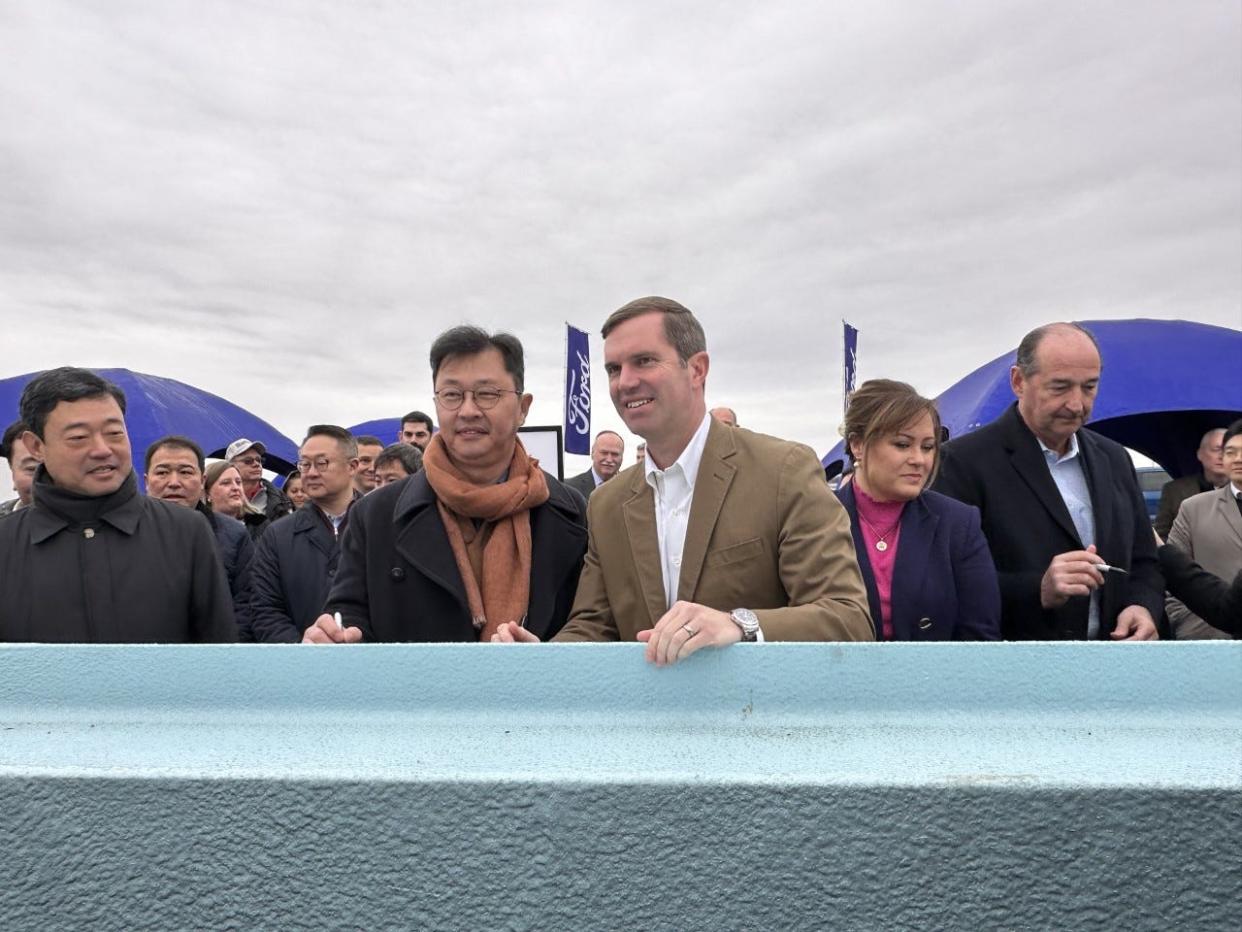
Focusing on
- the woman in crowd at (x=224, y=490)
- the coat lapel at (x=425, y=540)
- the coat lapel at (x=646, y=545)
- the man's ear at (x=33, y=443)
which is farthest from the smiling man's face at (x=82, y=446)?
the woman in crowd at (x=224, y=490)

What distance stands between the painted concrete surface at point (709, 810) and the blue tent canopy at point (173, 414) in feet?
41.4

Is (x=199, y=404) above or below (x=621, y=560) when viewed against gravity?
above

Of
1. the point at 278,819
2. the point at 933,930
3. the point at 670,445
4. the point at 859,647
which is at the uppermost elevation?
the point at 670,445

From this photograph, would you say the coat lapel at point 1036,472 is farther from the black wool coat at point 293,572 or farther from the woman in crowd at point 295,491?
the woman in crowd at point 295,491

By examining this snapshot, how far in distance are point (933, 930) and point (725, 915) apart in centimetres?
20

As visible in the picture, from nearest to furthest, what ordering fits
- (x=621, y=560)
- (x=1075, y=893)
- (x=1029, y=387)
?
(x=1075, y=893)
(x=621, y=560)
(x=1029, y=387)

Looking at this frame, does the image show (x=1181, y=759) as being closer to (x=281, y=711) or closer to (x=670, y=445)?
(x=281, y=711)

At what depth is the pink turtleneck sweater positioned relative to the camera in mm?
2461

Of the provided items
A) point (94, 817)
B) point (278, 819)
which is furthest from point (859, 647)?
point (94, 817)

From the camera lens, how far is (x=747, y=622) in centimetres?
140

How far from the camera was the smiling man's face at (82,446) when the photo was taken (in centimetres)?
253

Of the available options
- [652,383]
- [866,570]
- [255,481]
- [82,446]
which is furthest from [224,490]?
[866,570]

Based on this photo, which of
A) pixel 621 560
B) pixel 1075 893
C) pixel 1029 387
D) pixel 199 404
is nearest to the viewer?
pixel 1075 893

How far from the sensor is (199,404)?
1509 centimetres
